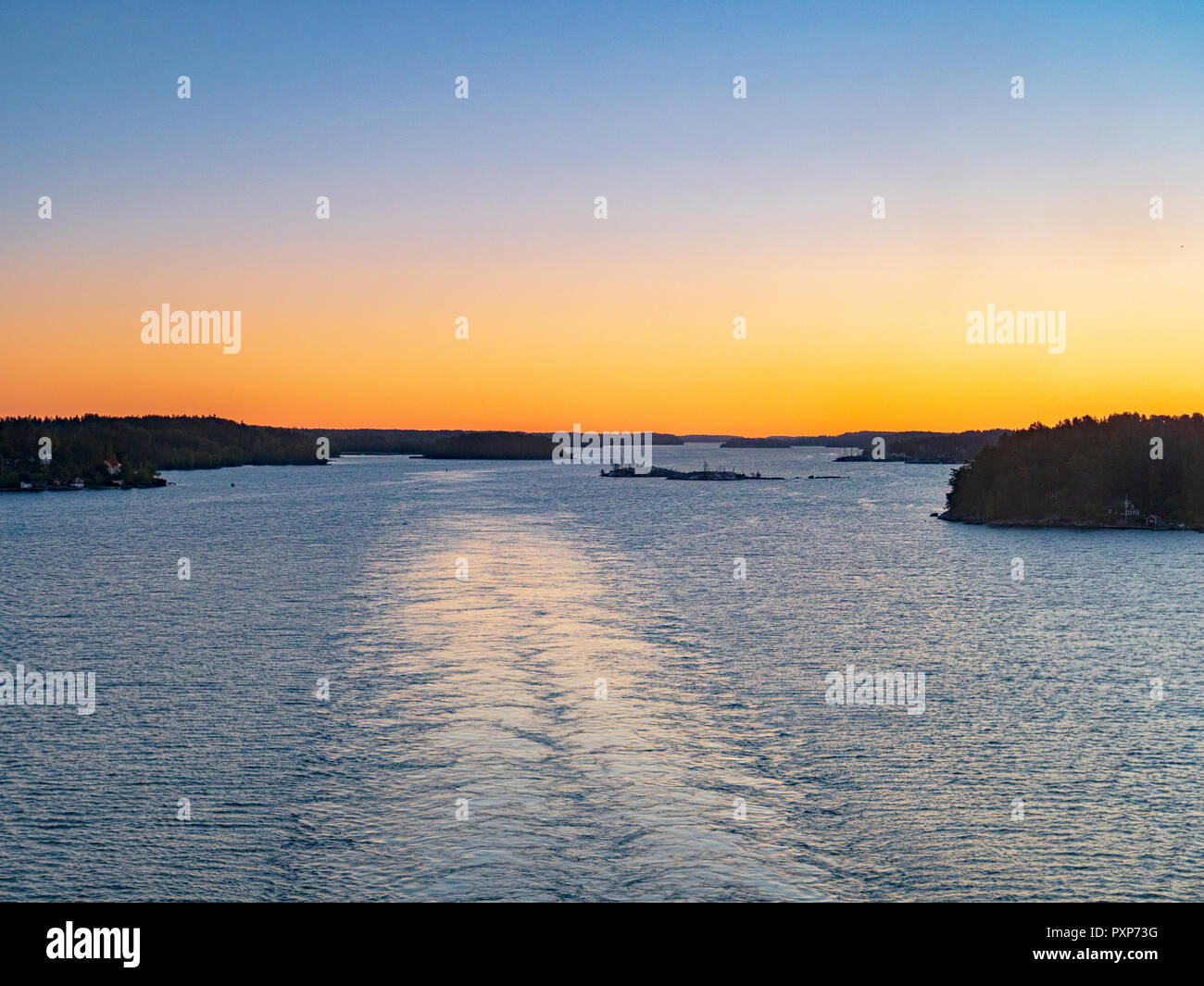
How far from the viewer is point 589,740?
2030 cm

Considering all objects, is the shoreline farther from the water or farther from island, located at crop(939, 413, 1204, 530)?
the water

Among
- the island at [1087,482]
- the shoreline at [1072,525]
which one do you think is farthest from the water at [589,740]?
the island at [1087,482]

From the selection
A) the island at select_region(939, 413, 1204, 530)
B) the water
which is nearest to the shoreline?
the island at select_region(939, 413, 1204, 530)

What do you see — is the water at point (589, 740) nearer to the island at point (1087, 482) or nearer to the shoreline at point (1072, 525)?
the shoreline at point (1072, 525)

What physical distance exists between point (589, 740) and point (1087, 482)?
97.6 metres

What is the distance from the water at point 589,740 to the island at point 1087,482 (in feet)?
180

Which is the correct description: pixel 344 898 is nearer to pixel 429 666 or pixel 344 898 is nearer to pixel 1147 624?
pixel 429 666

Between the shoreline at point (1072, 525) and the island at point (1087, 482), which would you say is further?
the island at point (1087, 482)

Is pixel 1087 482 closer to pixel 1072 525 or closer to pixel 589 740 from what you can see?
pixel 1072 525

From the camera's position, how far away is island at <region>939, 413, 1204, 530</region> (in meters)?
98.9

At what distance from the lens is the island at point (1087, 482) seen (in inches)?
3893

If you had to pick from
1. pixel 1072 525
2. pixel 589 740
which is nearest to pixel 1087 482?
pixel 1072 525

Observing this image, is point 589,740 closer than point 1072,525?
Yes
